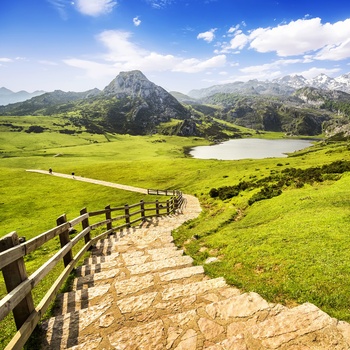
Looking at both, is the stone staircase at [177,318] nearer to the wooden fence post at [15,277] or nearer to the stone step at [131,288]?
the stone step at [131,288]

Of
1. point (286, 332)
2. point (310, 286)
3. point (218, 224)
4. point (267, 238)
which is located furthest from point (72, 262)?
point (218, 224)

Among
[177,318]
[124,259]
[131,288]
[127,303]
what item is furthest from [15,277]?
[124,259]

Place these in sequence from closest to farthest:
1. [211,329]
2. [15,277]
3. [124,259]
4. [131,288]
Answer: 1. [15,277]
2. [211,329]
3. [131,288]
4. [124,259]

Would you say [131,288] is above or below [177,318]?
below

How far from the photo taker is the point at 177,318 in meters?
6.34

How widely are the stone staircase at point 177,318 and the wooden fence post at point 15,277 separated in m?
0.84

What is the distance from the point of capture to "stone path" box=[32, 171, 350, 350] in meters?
5.41

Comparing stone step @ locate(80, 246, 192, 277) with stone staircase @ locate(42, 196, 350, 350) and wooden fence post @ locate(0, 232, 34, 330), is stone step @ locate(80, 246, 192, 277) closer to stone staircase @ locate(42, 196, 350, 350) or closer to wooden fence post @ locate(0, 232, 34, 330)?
stone staircase @ locate(42, 196, 350, 350)

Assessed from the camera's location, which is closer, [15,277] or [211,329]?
[15,277]

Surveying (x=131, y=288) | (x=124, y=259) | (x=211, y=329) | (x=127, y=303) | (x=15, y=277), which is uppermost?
(x=15, y=277)

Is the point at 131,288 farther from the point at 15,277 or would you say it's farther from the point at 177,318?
the point at 15,277

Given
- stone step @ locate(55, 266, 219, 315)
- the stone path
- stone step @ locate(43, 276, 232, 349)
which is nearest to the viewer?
the stone path

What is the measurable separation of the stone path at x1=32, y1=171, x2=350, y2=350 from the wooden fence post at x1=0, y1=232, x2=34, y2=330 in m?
0.83

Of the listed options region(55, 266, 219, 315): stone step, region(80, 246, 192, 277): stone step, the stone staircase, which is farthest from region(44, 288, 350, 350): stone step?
region(80, 246, 192, 277): stone step
